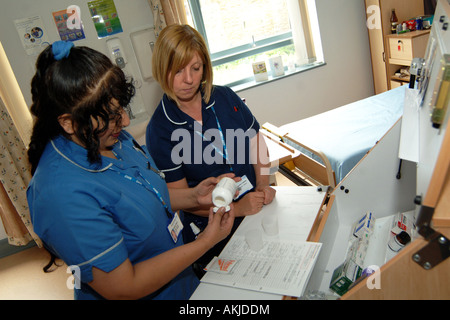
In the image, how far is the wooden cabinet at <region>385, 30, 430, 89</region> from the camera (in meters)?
Result: 3.89

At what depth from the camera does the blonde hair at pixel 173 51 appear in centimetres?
156

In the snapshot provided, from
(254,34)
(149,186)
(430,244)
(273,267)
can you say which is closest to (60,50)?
(149,186)

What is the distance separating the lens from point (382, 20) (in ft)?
13.6

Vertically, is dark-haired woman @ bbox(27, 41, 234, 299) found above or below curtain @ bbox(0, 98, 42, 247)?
above

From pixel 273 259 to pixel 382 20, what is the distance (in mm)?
3910

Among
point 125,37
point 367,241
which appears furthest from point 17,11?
point 367,241

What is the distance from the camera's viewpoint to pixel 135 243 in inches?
46.2

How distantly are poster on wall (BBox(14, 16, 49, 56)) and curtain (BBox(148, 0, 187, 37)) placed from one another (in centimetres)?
112

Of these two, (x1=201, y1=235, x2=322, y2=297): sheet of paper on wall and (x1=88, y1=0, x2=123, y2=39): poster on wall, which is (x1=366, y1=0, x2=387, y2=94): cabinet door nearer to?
(x1=88, y1=0, x2=123, y2=39): poster on wall

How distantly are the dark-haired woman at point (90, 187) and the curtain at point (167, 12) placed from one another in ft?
9.14

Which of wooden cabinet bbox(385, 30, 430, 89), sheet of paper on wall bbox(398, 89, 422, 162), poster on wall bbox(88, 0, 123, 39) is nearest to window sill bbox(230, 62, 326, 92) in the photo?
wooden cabinet bbox(385, 30, 430, 89)

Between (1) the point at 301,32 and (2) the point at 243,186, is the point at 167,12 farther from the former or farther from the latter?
(2) the point at 243,186

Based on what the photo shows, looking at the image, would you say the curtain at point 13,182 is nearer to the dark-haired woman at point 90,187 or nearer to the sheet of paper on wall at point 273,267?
the dark-haired woman at point 90,187

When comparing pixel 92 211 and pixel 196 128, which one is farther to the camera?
pixel 196 128
